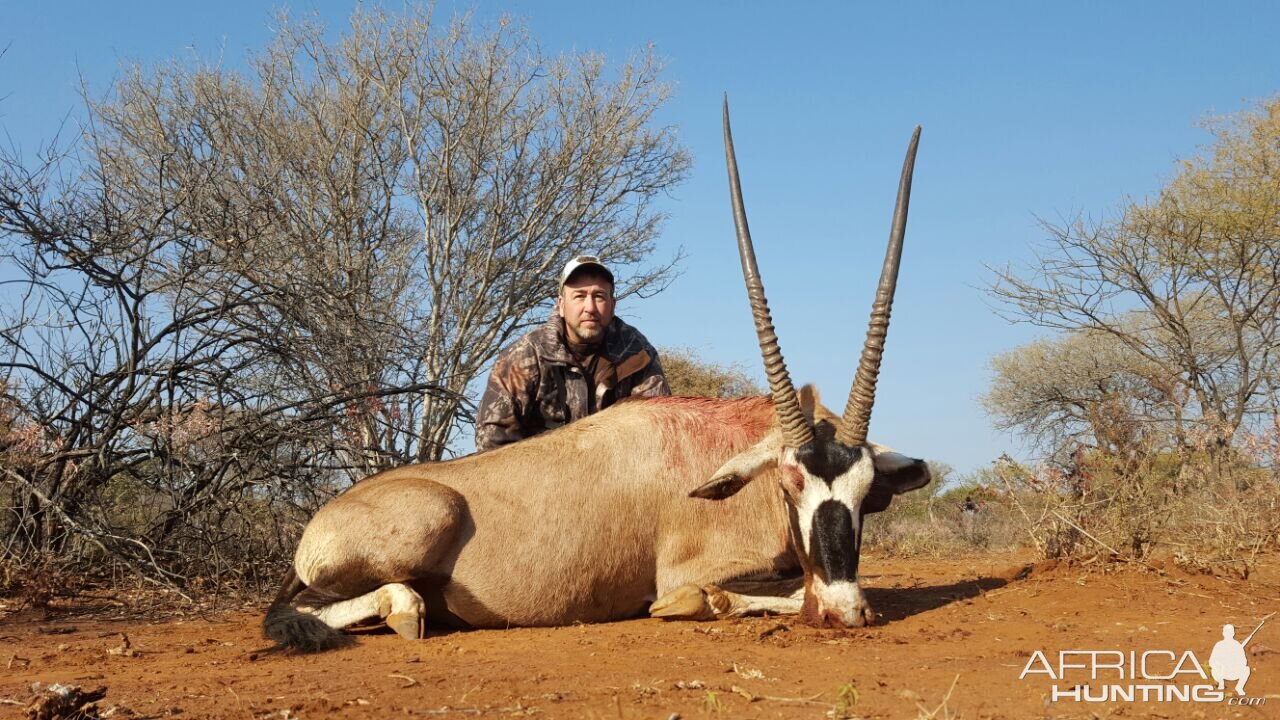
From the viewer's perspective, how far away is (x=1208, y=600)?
16.5 ft

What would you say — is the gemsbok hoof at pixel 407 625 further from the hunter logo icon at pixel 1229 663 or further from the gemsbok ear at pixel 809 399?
the hunter logo icon at pixel 1229 663

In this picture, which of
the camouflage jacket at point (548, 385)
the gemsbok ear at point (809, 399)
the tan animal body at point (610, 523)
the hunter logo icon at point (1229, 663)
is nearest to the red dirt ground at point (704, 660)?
the hunter logo icon at point (1229, 663)

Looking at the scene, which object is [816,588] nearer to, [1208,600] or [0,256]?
[1208,600]

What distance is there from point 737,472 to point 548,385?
6.76 ft

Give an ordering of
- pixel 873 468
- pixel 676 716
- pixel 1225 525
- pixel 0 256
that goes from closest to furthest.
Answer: pixel 676 716, pixel 873 468, pixel 1225 525, pixel 0 256

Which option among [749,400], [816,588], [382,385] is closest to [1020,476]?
[749,400]

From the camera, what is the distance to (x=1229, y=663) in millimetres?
3469

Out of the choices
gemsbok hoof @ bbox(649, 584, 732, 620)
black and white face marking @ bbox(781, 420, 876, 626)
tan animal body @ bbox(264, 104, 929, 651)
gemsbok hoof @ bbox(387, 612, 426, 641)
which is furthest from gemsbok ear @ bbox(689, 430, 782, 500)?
gemsbok hoof @ bbox(387, 612, 426, 641)

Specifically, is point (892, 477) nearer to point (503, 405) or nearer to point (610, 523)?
point (610, 523)

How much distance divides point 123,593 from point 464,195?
38.8 feet

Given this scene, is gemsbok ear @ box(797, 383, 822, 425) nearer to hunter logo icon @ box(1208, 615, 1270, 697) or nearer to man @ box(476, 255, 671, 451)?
man @ box(476, 255, 671, 451)

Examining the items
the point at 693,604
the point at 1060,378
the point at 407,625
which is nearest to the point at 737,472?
the point at 693,604

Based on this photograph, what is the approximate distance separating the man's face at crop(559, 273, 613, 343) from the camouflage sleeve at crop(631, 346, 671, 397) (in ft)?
1.28

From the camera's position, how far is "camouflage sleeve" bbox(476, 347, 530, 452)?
6.47 metres
